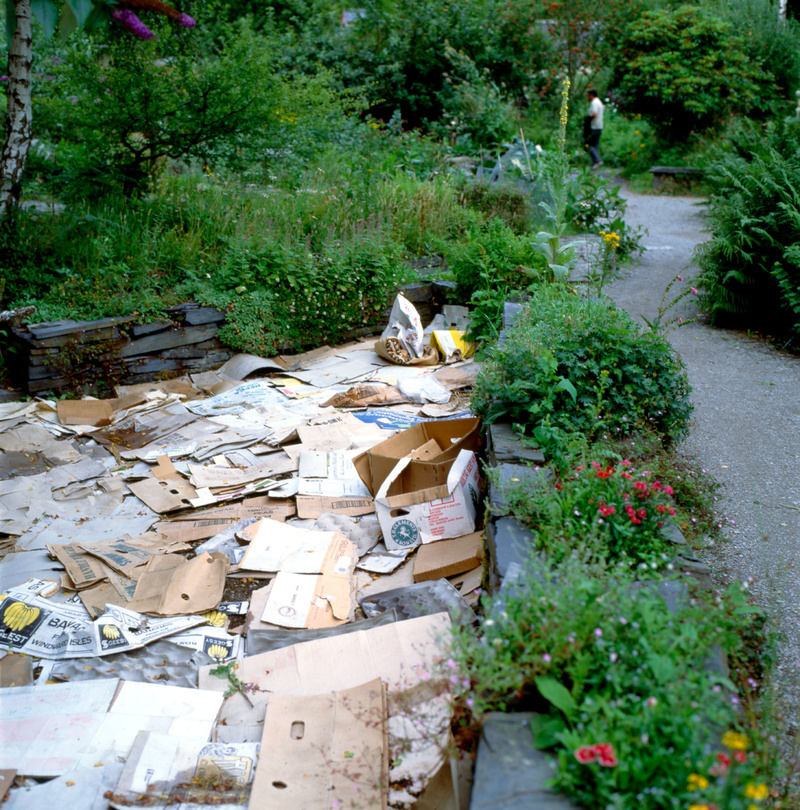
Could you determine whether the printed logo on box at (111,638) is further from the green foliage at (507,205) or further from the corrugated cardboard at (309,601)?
the green foliage at (507,205)

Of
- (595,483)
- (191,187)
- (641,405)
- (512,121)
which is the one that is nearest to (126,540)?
(595,483)

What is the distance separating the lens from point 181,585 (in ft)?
9.77

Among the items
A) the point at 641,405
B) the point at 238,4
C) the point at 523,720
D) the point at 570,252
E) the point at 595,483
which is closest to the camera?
the point at 523,720

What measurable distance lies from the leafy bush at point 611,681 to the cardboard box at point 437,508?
1307 mm

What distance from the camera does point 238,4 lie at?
15.9 m

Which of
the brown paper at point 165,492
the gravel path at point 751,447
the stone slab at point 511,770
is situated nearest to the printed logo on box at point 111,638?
the brown paper at point 165,492

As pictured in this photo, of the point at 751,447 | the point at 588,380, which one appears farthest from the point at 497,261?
the point at 588,380

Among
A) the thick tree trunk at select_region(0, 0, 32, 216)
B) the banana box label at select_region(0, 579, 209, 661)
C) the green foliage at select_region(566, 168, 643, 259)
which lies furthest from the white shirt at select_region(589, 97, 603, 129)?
the banana box label at select_region(0, 579, 209, 661)

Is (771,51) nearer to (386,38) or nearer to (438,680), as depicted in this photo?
(386,38)

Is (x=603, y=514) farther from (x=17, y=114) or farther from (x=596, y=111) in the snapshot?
(x=596, y=111)

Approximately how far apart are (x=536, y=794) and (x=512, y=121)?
1247 centimetres

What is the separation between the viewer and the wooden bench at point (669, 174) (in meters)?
12.0

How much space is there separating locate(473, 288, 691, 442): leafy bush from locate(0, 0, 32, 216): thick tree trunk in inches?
186

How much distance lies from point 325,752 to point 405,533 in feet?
4.50
